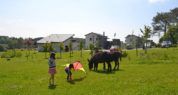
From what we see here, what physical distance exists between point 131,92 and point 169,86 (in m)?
3.46

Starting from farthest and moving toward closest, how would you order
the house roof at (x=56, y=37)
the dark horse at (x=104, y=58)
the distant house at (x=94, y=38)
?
the distant house at (x=94, y=38)
the house roof at (x=56, y=37)
the dark horse at (x=104, y=58)

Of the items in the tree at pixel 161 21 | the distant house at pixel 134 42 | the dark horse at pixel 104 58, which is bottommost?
the dark horse at pixel 104 58

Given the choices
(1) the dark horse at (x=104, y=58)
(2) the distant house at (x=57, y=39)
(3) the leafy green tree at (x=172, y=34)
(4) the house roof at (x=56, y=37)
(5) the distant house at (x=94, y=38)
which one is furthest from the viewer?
(5) the distant house at (x=94, y=38)

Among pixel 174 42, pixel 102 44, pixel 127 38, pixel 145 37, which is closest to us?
pixel 145 37

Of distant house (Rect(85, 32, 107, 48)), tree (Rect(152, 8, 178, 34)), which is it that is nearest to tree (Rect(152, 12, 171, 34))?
tree (Rect(152, 8, 178, 34))

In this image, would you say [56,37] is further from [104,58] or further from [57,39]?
[104,58]

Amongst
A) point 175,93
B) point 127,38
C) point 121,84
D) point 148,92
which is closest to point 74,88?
point 121,84

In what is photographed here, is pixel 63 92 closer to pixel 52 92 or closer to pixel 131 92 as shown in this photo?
pixel 52 92

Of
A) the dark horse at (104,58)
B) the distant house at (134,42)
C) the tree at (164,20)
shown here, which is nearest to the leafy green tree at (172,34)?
the distant house at (134,42)

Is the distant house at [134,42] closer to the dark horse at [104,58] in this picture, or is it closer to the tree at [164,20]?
the tree at [164,20]

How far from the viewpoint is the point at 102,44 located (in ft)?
449

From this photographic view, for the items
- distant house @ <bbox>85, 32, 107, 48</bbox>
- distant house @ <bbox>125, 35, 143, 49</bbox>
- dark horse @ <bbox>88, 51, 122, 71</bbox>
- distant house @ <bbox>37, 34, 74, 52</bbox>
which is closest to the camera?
dark horse @ <bbox>88, 51, 122, 71</bbox>

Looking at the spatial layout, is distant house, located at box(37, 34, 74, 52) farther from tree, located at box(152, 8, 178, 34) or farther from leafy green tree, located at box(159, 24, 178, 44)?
tree, located at box(152, 8, 178, 34)

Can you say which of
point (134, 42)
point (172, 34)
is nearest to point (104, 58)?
point (172, 34)
